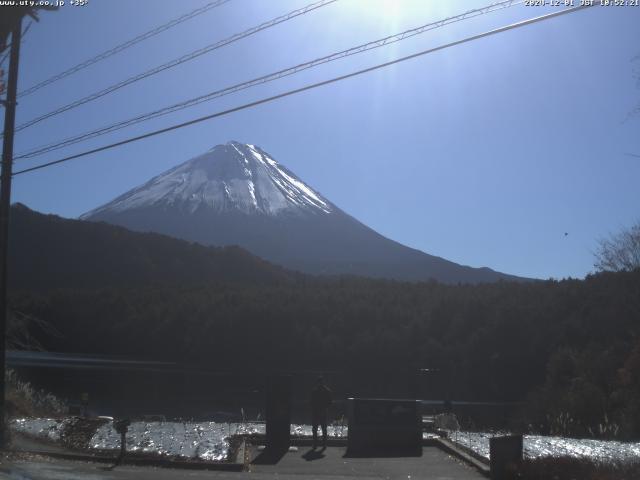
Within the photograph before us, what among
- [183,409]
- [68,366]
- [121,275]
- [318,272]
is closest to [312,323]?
[68,366]

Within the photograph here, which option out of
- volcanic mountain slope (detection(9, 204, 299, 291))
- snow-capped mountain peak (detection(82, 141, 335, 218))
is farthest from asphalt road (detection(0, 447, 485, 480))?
snow-capped mountain peak (detection(82, 141, 335, 218))

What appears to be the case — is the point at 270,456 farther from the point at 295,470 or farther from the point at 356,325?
the point at 356,325

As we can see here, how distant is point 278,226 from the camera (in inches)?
7338

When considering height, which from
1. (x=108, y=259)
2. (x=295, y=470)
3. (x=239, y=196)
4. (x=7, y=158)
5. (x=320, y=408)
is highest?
(x=239, y=196)

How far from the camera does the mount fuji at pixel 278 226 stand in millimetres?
177750

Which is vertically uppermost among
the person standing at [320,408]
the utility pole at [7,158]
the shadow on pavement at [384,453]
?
the utility pole at [7,158]

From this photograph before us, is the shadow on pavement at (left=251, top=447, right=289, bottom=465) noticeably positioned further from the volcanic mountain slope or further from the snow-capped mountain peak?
the snow-capped mountain peak

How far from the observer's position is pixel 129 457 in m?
14.7

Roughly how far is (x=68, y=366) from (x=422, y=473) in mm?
57323

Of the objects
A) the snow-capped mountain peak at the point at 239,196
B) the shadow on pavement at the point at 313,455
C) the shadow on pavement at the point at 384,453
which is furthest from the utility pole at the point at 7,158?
the snow-capped mountain peak at the point at 239,196

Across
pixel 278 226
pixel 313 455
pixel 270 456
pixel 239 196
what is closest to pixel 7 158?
pixel 270 456

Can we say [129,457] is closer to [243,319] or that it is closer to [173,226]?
[243,319]

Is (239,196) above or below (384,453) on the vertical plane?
above

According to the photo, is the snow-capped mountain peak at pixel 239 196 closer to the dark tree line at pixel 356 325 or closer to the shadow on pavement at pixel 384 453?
the dark tree line at pixel 356 325
